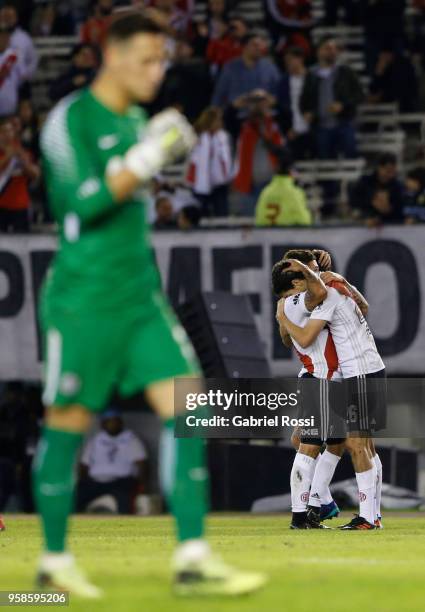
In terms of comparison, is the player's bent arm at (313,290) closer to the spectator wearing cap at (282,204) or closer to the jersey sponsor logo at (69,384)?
the jersey sponsor logo at (69,384)

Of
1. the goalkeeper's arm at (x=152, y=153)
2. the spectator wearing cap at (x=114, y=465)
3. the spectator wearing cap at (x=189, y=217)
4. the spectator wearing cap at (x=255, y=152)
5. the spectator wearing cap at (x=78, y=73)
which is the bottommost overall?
the spectator wearing cap at (x=114, y=465)

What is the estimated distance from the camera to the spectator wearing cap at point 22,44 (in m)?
22.9

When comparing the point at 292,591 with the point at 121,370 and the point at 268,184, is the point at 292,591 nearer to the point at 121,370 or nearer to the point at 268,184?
the point at 121,370

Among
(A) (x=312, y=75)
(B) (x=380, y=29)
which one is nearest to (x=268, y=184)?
(A) (x=312, y=75)

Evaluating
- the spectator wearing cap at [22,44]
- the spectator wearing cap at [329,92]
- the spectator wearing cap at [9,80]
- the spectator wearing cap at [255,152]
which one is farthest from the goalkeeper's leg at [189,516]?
the spectator wearing cap at [22,44]

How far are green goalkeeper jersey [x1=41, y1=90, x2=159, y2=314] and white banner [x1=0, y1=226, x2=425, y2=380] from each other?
1181cm

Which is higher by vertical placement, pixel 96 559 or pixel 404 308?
pixel 404 308

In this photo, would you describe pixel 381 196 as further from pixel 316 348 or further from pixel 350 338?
pixel 350 338

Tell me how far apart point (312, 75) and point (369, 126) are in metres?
2.95

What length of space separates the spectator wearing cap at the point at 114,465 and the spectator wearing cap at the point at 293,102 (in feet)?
14.3

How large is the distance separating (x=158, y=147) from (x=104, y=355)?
82 cm

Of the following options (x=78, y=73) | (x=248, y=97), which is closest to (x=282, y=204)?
(x=248, y=97)

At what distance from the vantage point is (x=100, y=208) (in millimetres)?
6586

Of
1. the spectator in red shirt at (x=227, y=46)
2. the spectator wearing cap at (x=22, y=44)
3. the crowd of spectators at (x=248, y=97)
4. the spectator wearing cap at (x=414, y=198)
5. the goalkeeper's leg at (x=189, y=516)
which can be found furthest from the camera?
the spectator wearing cap at (x=22, y=44)
